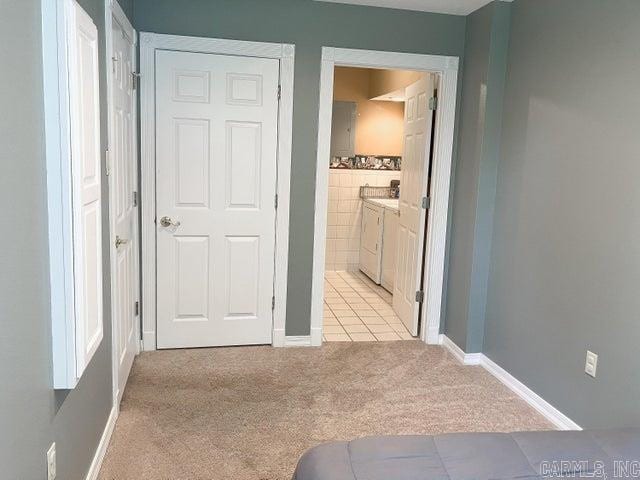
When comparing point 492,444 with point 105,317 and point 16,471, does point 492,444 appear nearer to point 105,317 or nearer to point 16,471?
point 16,471

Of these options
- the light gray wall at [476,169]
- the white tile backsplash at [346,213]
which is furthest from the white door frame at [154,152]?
the white tile backsplash at [346,213]

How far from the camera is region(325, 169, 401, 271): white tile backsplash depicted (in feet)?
20.9

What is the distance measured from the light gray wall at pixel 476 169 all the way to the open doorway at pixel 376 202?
0.30m

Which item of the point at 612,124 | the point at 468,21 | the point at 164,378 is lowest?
the point at 164,378

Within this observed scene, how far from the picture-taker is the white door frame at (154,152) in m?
3.40

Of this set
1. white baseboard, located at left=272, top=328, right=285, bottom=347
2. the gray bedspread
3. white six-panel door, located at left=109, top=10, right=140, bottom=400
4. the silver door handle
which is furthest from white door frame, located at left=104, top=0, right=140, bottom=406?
the gray bedspread

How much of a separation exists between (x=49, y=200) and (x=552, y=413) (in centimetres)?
271

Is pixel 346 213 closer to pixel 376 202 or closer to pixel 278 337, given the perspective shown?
pixel 376 202

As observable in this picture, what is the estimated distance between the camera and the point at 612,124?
8.27 ft

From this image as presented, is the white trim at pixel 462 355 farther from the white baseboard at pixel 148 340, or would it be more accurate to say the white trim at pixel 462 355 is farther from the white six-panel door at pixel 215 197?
the white baseboard at pixel 148 340

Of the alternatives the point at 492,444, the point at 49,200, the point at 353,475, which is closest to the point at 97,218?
the point at 49,200

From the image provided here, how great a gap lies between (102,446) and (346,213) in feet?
14.5

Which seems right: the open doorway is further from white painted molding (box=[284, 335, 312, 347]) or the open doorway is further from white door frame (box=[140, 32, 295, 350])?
white door frame (box=[140, 32, 295, 350])

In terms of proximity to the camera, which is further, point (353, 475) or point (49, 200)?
point (49, 200)
